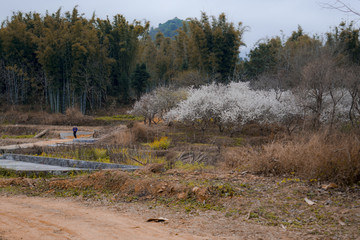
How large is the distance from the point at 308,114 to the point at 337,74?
513 centimetres

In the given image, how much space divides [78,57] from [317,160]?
30719 mm

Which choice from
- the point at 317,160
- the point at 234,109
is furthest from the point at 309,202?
the point at 234,109

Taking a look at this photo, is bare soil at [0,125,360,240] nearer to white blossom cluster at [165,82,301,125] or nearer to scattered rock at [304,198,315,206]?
scattered rock at [304,198,315,206]

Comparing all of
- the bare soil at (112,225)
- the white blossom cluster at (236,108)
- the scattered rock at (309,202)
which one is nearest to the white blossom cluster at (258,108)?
the white blossom cluster at (236,108)

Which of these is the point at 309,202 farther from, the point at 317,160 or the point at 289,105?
the point at 289,105

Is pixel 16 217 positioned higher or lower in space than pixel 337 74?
lower

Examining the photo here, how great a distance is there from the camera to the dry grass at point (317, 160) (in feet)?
21.7

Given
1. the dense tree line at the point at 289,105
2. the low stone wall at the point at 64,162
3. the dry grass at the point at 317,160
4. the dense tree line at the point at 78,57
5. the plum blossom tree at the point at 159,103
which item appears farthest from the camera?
the dense tree line at the point at 78,57

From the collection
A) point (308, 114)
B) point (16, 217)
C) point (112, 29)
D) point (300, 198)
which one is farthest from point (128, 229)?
point (112, 29)

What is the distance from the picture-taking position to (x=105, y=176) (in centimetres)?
844

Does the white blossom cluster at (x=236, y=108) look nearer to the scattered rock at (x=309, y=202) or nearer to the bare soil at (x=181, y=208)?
the bare soil at (x=181, y=208)

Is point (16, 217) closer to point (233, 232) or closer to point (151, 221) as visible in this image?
point (151, 221)

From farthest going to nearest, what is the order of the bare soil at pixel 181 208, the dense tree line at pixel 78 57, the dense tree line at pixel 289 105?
the dense tree line at pixel 78 57
the dense tree line at pixel 289 105
the bare soil at pixel 181 208

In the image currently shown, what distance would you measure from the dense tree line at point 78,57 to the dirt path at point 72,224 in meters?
28.5
